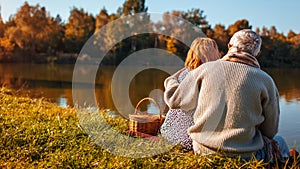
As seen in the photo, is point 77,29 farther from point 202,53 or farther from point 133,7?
point 202,53

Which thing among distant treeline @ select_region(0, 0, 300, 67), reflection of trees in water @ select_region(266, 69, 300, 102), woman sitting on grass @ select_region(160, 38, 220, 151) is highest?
distant treeline @ select_region(0, 0, 300, 67)

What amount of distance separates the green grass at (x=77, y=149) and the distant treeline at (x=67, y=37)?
1973cm

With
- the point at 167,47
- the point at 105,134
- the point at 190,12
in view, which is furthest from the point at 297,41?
the point at 105,134

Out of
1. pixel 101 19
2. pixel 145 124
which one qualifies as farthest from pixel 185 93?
pixel 101 19

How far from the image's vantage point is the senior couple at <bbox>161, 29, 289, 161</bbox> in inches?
72.9

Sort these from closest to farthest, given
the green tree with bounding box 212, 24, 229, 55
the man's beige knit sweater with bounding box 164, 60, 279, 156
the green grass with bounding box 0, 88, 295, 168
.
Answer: the man's beige knit sweater with bounding box 164, 60, 279, 156
the green grass with bounding box 0, 88, 295, 168
the green tree with bounding box 212, 24, 229, 55

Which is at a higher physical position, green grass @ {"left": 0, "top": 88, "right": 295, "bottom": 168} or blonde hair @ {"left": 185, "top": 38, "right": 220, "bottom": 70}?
blonde hair @ {"left": 185, "top": 38, "right": 220, "bottom": 70}

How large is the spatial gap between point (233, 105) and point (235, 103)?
16mm

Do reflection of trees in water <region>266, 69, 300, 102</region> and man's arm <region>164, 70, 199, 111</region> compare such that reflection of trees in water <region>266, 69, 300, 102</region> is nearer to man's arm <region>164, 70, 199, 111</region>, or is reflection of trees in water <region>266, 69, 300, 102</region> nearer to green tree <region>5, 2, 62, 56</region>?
man's arm <region>164, 70, 199, 111</region>

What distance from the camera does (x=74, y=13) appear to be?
90.5 ft

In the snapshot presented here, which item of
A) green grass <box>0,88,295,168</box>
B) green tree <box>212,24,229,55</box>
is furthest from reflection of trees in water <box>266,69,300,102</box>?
green grass <box>0,88,295,168</box>

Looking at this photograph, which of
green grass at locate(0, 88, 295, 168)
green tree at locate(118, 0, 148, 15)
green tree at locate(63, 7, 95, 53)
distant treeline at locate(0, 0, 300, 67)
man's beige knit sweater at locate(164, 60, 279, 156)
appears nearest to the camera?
man's beige knit sweater at locate(164, 60, 279, 156)

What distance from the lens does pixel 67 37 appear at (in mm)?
27031

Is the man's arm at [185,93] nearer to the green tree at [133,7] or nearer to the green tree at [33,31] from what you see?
the green tree at [133,7]
